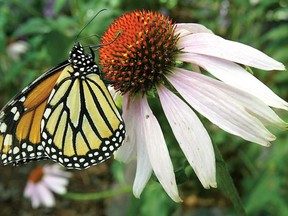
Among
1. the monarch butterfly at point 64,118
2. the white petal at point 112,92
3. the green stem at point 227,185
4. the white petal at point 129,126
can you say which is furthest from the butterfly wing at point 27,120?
the green stem at point 227,185

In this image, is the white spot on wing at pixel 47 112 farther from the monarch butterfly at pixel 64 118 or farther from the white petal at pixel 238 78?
the white petal at pixel 238 78

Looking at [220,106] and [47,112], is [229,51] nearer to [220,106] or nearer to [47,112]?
[220,106]

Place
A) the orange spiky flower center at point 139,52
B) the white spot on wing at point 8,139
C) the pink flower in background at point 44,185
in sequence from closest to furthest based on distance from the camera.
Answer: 1. the orange spiky flower center at point 139,52
2. the white spot on wing at point 8,139
3. the pink flower in background at point 44,185

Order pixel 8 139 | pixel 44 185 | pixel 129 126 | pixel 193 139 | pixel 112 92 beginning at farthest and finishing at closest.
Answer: pixel 44 185, pixel 8 139, pixel 112 92, pixel 129 126, pixel 193 139

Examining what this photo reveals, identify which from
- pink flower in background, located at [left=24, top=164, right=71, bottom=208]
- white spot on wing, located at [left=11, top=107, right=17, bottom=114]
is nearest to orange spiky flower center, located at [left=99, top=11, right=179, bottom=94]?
white spot on wing, located at [left=11, top=107, right=17, bottom=114]

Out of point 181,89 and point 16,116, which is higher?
point 181,89

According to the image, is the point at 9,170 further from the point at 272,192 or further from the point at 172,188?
the point at 172,188

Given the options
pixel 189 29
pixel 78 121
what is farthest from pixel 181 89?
pixel 78 121
